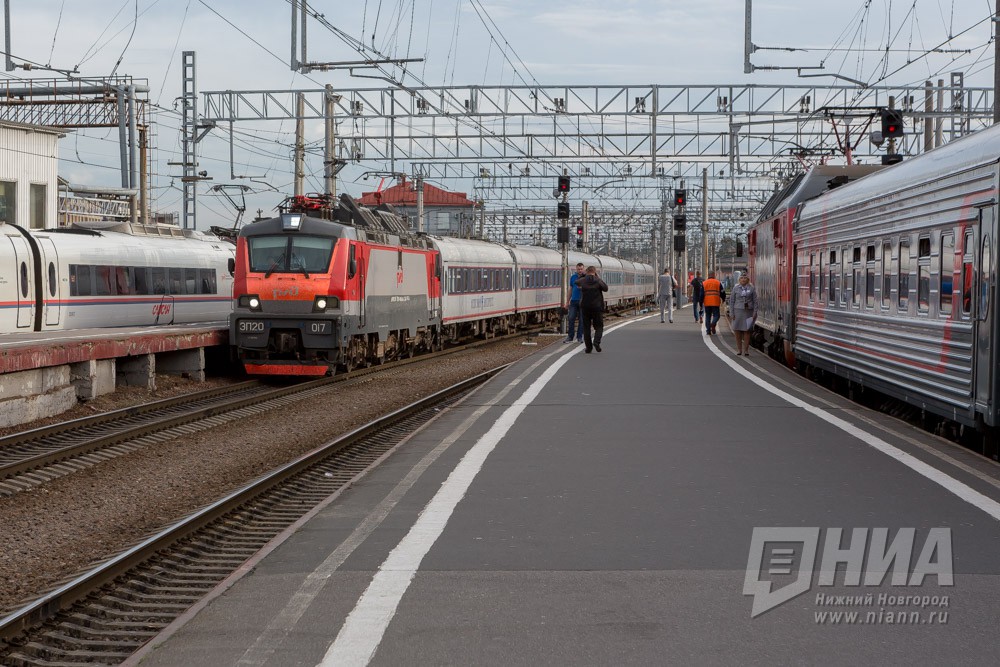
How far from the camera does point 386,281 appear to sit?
24.1 metres

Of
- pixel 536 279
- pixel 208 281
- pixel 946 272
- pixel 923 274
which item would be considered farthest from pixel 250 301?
pixel 536 279

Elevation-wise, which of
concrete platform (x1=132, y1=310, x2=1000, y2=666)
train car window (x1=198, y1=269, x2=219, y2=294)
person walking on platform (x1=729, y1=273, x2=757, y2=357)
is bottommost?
concrete platform (x1=132, y1=310, x2=1000, y2=666)

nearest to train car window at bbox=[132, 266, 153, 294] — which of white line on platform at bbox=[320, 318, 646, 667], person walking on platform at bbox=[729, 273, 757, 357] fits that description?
person walking on platform at bbox=[729, 273, 757, 357]

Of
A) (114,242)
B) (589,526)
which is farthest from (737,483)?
A: (114,242)

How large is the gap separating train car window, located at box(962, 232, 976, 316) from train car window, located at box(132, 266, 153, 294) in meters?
20.3

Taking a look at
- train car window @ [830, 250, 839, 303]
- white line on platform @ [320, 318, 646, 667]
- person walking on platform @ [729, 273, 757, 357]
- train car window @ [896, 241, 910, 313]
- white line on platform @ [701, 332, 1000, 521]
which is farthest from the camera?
person walking on platform @ [729, 273, 757, 357]

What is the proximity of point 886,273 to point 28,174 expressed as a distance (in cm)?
3378

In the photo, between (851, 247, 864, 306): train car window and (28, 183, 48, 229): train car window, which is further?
(28, 183, 48, 229): train car window

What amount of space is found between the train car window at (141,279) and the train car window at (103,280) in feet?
3.92

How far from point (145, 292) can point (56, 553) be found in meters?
20.1

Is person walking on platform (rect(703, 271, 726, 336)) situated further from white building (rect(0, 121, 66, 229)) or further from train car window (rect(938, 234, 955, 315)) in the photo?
white building (rect(0, 121, 66, 229))

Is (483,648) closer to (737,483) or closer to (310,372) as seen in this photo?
(737,483)

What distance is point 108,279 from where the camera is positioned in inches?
1008

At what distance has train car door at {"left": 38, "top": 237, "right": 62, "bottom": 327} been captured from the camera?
23.0 metres
